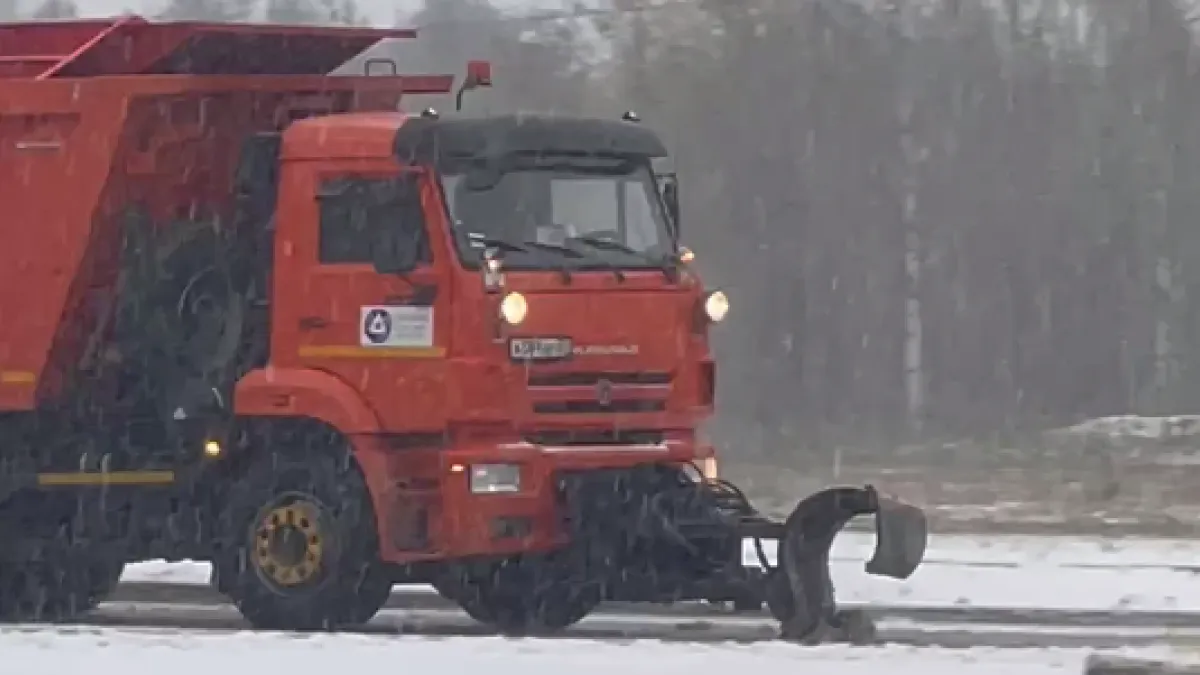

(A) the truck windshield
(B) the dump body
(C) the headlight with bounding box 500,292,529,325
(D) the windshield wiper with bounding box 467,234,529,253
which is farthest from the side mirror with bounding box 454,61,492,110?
(C) the headlight with bounding box 500,292,529,325

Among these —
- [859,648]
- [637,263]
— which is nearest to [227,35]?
[637,263]

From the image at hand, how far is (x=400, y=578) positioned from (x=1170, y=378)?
130ft

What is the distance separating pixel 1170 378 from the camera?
51.6m

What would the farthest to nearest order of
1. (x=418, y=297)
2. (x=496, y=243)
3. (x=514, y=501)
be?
(x=496, y=243)
(x=418, y=297)
(x=514, y=501)

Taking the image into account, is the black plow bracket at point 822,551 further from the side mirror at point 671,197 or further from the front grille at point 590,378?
the side mirror at point 671,197

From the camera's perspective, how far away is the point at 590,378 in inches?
533

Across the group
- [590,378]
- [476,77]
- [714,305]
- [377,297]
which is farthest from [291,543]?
[476,77]

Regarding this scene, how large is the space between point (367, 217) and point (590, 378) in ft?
4.93

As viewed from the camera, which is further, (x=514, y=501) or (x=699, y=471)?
(x=699, y=471)

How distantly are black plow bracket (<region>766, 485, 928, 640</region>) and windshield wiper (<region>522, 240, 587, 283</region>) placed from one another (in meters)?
1.78

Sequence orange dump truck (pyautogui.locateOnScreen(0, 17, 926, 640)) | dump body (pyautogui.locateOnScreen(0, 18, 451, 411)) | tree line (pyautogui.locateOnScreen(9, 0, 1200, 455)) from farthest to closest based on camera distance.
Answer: tree line (pyautogui.locateOnScreen(9, 0, 1200, 455)) < dump body (pyautogui.locateOnScreen(0, 18, 451, 411)) < orange dump truck (pyautogui.locateOnScreen(0, 17, 926, 640))

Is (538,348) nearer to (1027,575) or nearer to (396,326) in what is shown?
(396,326)

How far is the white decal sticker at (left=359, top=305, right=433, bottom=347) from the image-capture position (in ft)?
44.1

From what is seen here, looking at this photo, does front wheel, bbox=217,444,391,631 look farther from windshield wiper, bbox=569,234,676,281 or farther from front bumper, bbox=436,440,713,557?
windshield wiper, bbox=569,234,676,281
